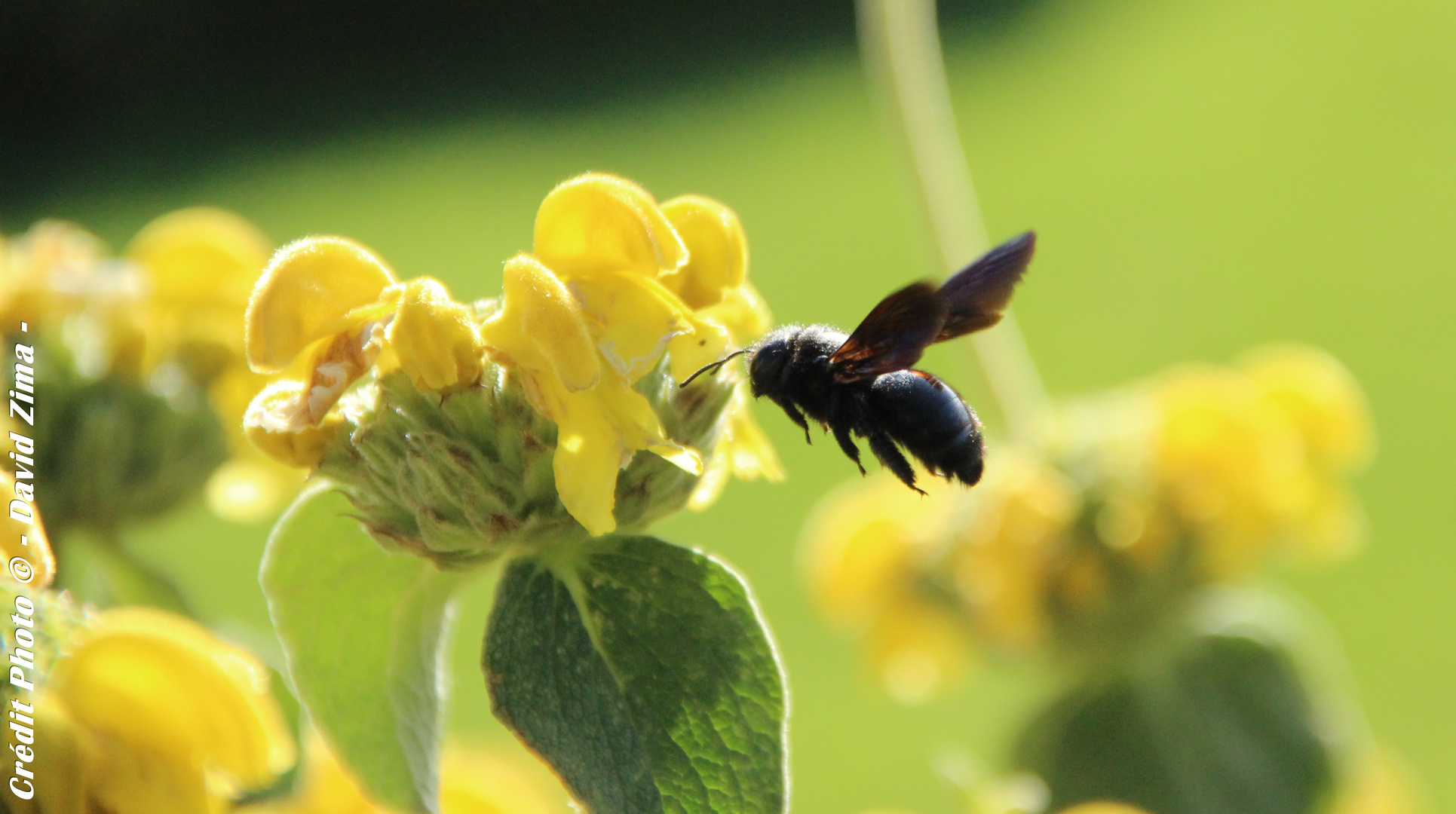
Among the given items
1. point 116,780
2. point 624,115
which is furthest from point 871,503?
point 624,115

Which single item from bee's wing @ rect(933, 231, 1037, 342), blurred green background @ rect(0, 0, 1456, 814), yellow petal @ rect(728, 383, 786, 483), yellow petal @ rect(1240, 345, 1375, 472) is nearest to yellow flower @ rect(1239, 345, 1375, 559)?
yellow petal @ rect(1240, 345, 1375, 472)

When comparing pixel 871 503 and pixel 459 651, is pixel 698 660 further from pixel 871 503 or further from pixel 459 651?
pixel 459 651

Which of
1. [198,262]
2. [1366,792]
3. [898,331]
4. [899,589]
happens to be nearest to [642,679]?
[898,331]

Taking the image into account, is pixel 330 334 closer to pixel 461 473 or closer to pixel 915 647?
pixel 461 473

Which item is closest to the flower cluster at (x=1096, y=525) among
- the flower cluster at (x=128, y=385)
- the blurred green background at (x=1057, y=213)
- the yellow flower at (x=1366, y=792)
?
the yellow flower at (x=1366, y=792)

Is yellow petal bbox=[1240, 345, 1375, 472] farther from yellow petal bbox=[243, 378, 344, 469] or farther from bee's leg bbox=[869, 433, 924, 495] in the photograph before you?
yellow petal bbox=[243, 378, 344, 469]

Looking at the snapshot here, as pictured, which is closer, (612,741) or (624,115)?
(612,741)

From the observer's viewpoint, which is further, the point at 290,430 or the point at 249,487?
the point at 249,487
